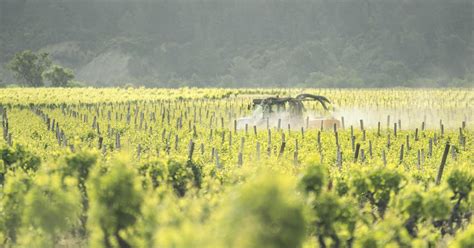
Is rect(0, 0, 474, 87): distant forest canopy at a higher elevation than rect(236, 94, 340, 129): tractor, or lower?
higher

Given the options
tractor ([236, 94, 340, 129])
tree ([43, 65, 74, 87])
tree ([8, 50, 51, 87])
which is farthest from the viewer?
tree ([8, 50, 51, 87])

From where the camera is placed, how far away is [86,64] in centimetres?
19150

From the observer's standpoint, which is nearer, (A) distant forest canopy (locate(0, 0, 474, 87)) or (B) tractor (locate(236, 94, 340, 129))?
(B) tractor (locate(236, 94, 340, 129))

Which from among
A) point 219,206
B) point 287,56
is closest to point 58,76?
point 287,56

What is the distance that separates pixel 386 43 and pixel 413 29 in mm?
11177

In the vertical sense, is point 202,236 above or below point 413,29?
below

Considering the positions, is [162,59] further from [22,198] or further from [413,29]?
[22,198]

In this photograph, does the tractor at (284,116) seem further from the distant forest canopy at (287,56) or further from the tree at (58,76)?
the distant forest canopy at (287,56)

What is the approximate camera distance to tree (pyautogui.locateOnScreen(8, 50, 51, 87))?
5256 inches

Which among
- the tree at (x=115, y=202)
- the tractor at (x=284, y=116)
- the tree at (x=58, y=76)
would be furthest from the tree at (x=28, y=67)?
the tree at (x=115, y=202)

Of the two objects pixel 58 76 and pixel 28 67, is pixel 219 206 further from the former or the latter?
pixel 28 67

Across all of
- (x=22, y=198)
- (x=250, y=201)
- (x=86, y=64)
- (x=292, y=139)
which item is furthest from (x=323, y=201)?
(x=86, y=64)

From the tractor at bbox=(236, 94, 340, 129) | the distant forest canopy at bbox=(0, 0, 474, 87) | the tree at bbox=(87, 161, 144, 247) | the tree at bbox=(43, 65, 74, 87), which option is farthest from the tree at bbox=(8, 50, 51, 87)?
the tree at bbox=(87, 161, 144, 247)

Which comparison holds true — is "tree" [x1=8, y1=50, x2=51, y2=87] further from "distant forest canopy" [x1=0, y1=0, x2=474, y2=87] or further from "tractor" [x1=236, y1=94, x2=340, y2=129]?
"tractor" [x1=236, y1=94, x2=340, y2=129]
